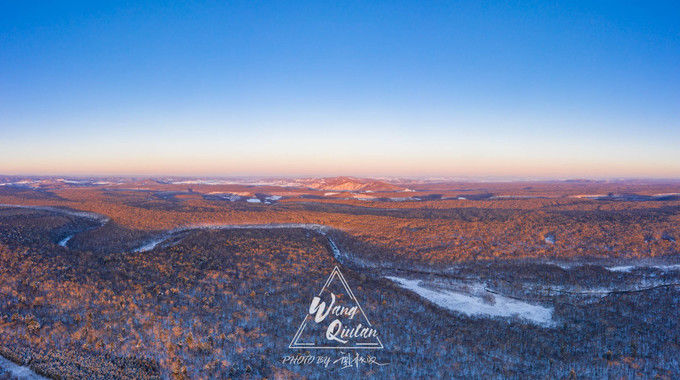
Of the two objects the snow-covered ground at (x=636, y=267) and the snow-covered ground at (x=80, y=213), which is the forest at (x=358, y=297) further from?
the snow-covered ground at (x=80, y=213)

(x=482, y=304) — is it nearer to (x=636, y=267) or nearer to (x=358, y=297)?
(x=358, y=297)

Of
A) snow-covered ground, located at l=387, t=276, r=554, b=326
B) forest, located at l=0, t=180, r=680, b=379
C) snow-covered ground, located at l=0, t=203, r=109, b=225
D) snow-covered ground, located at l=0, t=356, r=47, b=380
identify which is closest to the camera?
snow-covered ground, located at l=0, t=356, r=47, b=380

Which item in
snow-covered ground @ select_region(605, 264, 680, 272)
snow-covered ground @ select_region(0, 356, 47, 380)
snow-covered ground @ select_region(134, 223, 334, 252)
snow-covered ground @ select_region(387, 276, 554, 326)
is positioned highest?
snow-covered ground @ select_region(0, 356, 47, 380)

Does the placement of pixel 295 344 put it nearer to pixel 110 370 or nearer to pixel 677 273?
pixel 110 370

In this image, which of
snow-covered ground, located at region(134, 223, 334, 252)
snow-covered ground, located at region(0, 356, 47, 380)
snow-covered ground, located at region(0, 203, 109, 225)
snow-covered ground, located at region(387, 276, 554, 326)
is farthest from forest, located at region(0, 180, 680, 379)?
snow-covered ground, located at region(0, 203, 109, 225)

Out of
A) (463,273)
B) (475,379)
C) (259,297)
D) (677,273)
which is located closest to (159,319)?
(259,297)

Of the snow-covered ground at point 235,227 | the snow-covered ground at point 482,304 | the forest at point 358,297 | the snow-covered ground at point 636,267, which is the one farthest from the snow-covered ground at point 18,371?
the snow-covered ground at point 636,267

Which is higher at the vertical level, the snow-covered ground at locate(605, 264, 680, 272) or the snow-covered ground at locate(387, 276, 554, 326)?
the snow-covered ground at locate(605, 264, 680, 272)

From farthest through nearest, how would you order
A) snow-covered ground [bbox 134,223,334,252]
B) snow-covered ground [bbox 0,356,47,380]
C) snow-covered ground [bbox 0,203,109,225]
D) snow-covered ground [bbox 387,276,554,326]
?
snow-covered ground [bbox 0,203,109,225], snow-covered ground [bbox 134,223,334,252], snow-covered ground [bbox 387,276,554,326], snow-covered ground [bbox 0,356,47,380]

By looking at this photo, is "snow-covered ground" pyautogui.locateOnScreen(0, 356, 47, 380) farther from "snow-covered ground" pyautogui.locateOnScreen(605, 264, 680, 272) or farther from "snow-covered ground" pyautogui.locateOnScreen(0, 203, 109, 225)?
"snow-covered ground" pyautogui.locateOnScreen(0, 203, 109, 225)
